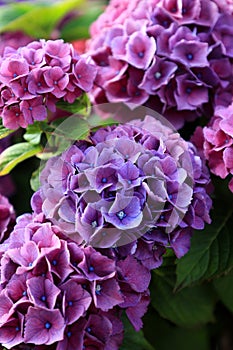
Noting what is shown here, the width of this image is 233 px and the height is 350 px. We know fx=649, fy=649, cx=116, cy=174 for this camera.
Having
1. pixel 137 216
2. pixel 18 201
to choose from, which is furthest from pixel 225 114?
pixel 18 201

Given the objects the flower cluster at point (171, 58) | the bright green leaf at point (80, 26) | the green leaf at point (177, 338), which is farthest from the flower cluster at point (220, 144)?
the bright green leaf at point (80, 26)

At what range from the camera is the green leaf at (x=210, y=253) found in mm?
1047

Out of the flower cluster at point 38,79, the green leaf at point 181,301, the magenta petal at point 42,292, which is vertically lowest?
the green leaf at point 181,301

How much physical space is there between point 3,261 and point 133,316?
201 mm

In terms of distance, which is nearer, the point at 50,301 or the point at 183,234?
the point at 50,301

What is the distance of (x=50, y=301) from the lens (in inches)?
32.2

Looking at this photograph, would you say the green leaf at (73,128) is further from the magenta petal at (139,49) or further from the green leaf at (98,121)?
the magenta petal at (139,49)

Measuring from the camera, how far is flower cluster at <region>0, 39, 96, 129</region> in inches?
38.2

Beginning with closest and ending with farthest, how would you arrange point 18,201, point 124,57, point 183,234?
point 183,234 → point 124,57 → point 18,201

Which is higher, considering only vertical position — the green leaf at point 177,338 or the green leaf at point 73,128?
the green leaf at point 73,128

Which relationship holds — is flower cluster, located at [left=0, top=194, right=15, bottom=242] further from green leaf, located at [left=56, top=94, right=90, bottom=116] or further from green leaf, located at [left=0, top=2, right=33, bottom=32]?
green leaf, located at [left=0, top=2, right=33, bottom=32]

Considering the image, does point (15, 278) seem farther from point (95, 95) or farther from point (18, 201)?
point (18, 201)

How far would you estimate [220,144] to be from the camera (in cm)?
99

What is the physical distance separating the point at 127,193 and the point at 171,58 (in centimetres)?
33
